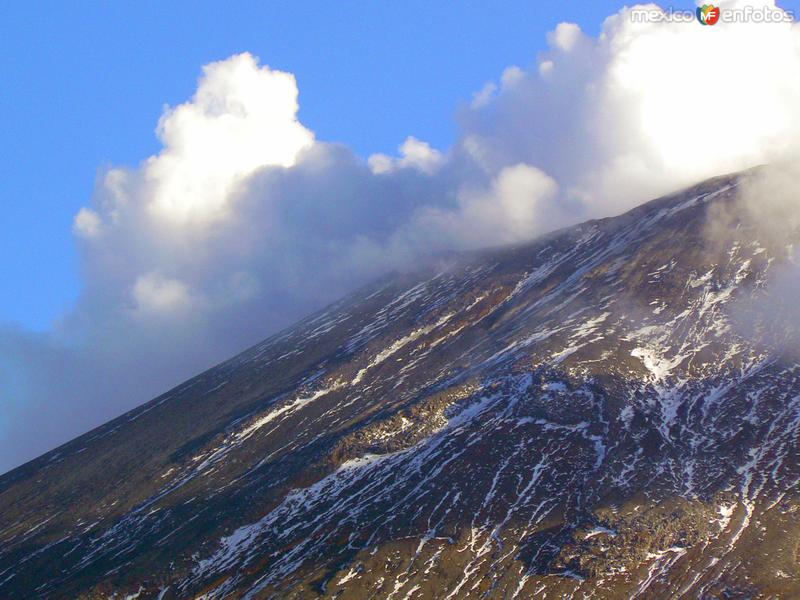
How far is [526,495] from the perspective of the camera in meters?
149

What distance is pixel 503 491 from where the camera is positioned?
495 feet

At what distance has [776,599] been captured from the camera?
377 ft

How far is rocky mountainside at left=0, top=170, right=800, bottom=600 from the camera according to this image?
13175 centimetres

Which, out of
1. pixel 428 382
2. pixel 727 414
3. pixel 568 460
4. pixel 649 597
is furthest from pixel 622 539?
pixel 428 382

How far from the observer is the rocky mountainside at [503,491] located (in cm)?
13175

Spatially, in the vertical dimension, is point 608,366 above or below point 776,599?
above

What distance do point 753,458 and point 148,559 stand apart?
9205 centimetres

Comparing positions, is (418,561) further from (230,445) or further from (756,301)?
(756,301)

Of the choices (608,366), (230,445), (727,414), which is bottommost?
(727,414)

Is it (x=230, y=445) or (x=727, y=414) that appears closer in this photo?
(x=727, y=414)

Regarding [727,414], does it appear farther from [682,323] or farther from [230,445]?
[230,445]

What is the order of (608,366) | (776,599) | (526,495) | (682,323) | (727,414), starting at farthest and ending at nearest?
(682,323) < (608,366) < (727,414) < (526,495) < (776,599)

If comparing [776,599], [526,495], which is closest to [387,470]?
[526,495]

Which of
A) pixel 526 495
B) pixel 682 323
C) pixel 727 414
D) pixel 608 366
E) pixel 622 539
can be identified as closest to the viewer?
pixel 622 539
